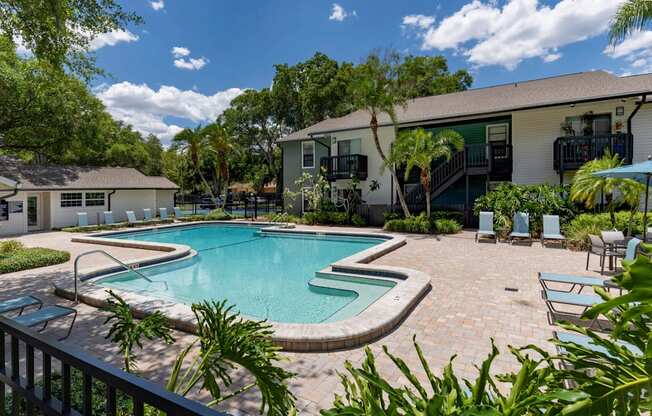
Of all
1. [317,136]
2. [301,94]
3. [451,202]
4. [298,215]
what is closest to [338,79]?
[301,94]

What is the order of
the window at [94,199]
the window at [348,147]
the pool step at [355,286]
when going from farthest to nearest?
the window at [94,199]
the window at [348,147]
the pool step at [355,286]

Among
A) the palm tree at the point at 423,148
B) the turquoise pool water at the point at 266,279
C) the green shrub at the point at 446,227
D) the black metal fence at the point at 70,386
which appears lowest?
the turquoise pool water at the point at 266,279

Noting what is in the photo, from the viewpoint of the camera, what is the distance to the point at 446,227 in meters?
15.2

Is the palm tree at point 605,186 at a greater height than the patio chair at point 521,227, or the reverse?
the palm tree at point 605,186

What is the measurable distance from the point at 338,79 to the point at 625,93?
924 inches

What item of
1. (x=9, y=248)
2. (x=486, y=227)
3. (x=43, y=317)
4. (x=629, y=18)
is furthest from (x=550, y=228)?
(x=9, y=248)

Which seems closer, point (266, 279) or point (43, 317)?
point (43, 317)

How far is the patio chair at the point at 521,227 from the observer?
12.6 metres

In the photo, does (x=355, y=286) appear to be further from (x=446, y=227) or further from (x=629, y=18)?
(x=629, y=18)

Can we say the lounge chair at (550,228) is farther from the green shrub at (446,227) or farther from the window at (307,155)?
the window at (307,155)

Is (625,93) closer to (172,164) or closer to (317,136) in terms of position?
(317,136)

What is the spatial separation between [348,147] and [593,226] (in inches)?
535

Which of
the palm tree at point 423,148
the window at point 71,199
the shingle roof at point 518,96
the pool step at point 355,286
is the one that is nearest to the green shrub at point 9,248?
the pool step at point 355,286

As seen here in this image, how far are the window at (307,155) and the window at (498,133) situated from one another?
11067 mm
